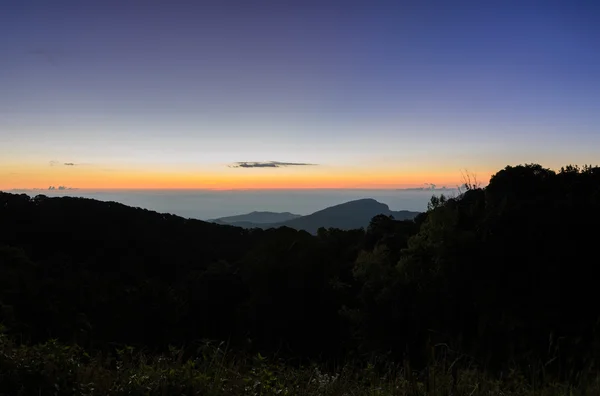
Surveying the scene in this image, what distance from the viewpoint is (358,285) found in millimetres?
28016

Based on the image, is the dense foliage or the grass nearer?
the grass

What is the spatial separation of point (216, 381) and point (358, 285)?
25504 millimetres

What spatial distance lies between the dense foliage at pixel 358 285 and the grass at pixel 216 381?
22 centimetres

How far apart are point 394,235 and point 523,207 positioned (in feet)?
35.0

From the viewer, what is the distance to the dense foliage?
14055 millimetres

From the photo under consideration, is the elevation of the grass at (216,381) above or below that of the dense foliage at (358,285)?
above

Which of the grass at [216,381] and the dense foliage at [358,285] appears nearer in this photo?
the grass at [216,381]

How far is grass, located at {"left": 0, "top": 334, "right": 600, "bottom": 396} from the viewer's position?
2.94 meters

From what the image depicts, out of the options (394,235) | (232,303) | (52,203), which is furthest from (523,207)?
(52,203)

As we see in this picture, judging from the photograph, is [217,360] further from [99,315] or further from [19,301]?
[99,315]

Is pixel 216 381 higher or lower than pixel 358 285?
higher

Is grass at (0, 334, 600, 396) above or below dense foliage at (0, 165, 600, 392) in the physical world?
above

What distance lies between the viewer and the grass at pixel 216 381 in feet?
9.65

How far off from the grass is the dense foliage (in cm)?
22
